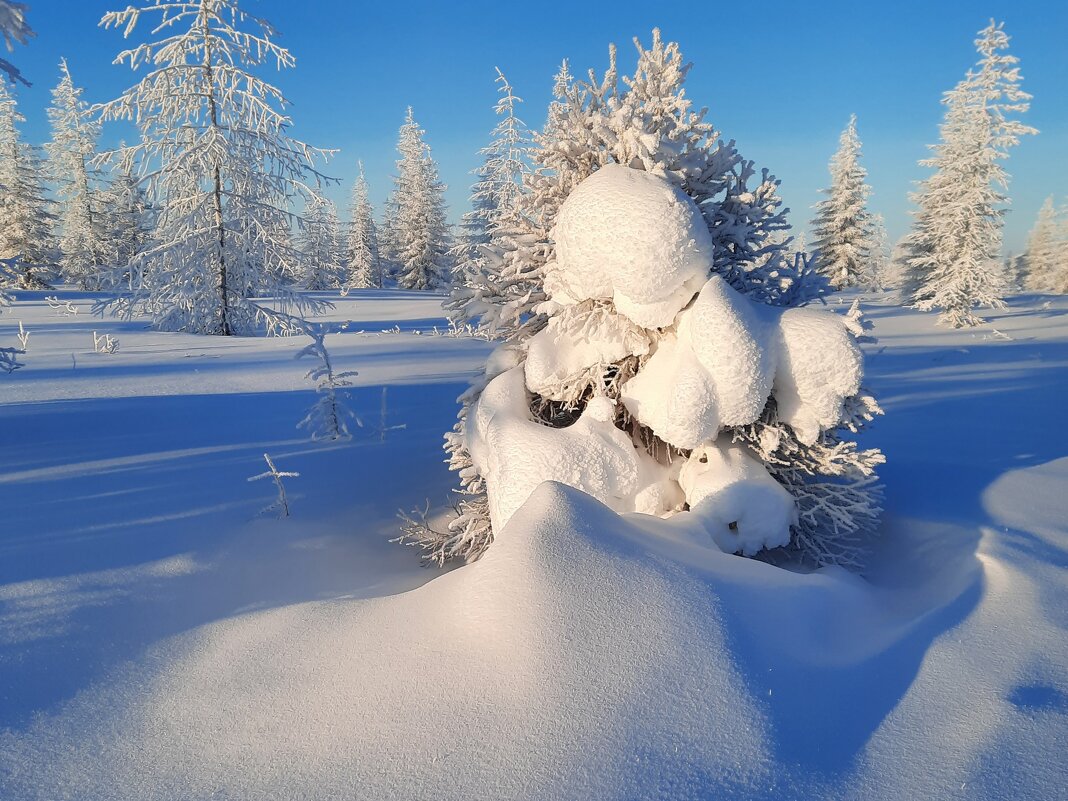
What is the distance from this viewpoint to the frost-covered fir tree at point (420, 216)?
128 feet

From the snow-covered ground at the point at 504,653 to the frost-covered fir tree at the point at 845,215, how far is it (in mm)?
31661

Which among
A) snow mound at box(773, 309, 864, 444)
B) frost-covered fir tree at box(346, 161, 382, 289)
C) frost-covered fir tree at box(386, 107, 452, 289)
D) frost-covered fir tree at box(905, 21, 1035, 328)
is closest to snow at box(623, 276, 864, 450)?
snow mound at box(773, 309, 864, 444)

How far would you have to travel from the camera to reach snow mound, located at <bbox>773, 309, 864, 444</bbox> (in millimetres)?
3584

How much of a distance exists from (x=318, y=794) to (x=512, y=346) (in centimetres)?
355

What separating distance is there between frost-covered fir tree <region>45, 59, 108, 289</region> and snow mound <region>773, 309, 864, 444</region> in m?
38.4

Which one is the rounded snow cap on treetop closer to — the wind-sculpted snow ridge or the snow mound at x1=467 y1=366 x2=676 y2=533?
the snow mound at x1=467 y1=366 x2=676 y2=533

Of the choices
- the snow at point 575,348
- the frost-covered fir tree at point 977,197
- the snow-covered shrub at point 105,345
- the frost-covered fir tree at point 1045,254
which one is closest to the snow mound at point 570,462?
the snow at point 575,348

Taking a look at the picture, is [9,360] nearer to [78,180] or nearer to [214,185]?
[214,185]

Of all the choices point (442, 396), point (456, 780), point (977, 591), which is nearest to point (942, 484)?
point (977, 591)

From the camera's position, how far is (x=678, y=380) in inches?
142

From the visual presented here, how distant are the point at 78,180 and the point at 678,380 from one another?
135ft

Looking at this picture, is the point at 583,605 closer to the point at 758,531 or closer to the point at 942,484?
the point at 758,531

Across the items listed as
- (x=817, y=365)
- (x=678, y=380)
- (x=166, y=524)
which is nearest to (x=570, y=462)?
(x=678, y=380)

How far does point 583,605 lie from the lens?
2.17 metres
